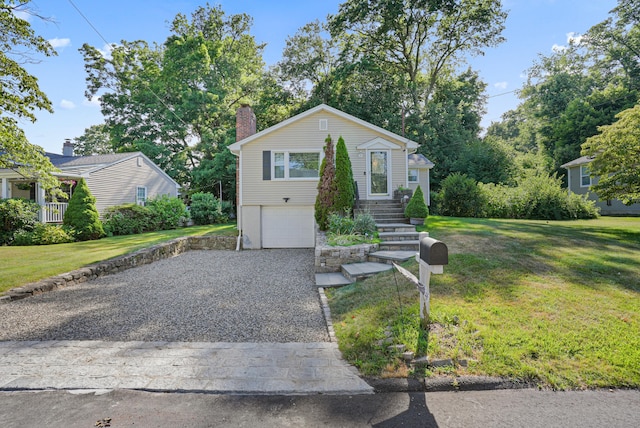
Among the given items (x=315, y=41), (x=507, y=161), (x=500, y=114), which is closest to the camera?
(x=507, y=161)

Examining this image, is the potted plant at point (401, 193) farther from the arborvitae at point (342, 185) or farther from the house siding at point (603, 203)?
the house siding at point (603, 203)

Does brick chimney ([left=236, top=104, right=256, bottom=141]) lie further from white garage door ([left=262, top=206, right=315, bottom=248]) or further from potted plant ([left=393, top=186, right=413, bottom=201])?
potted plant ([left=393, top=186, right=413, bottom=201])

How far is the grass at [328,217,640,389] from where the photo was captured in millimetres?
2883

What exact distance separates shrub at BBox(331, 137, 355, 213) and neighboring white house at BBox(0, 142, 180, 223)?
1198 cm

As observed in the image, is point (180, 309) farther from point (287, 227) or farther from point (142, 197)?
point (142, 197)

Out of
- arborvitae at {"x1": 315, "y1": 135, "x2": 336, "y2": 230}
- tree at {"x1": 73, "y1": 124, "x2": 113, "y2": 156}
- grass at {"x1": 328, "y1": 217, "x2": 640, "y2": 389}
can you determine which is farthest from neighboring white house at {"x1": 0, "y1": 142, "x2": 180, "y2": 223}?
tree at {"x1": 73, "y1": 124, "x2": 113, "y2": 156}

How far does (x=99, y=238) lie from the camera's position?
1326 cm

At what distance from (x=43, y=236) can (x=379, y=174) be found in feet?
42.2

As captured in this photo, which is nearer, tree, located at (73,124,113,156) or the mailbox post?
the mailbox post

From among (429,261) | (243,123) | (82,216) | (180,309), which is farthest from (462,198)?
(82,216)

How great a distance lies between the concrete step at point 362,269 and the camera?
6344 millimetres

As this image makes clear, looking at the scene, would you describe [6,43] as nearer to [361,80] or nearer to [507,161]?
[361,80]

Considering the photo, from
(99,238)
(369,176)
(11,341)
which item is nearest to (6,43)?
(11,341)

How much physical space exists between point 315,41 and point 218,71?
319 inches
